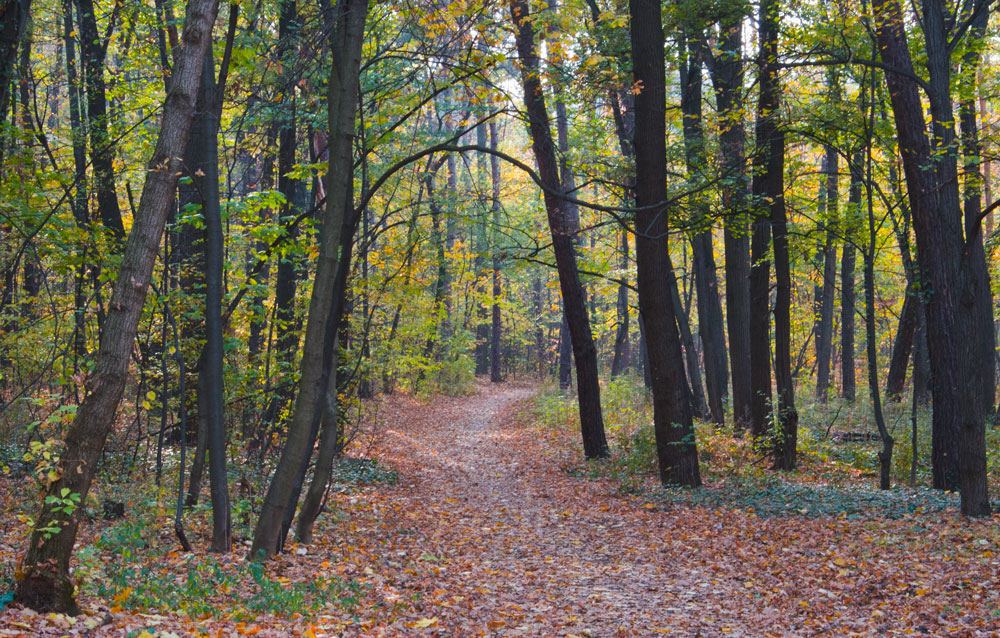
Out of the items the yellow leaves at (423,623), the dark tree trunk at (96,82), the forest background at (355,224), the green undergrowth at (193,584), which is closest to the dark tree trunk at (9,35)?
the forest background at (355,224)

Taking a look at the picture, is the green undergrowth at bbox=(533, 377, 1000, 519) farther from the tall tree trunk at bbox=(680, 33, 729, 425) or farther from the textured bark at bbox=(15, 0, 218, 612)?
the textured bark at bbox=(15, 0, 218, 612)

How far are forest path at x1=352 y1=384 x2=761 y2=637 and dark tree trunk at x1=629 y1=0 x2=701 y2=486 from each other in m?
1.27

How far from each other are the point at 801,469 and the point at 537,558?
21.1 feet

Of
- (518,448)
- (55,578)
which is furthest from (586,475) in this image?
(55,578)

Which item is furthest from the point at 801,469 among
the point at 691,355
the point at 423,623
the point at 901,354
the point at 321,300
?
the point at 321,300

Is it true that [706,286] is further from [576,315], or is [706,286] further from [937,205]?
[937,205]

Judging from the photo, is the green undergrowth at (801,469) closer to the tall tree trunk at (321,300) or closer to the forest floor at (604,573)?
the forest floor at (604,573)

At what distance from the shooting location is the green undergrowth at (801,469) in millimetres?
8617

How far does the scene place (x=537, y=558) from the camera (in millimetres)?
7504

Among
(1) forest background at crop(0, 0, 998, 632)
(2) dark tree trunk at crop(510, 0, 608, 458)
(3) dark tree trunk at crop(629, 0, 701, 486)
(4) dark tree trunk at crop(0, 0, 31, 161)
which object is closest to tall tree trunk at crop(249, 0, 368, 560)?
(1) forest background at crop(0, 0, 998, 632)

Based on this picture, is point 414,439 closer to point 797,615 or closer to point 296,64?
point 296,64

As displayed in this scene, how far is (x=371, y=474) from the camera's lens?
37.2 ft

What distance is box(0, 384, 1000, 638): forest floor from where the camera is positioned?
495cm

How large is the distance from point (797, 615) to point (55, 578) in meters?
5.31
